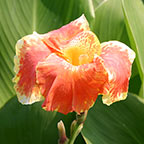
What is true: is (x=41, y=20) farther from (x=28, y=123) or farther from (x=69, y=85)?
(x=69, y=85)

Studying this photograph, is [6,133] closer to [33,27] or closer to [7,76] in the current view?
[7,76]

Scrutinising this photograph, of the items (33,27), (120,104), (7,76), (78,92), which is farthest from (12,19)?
(78,92)

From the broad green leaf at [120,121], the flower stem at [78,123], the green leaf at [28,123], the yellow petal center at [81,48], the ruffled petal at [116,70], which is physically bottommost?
the broad green leaf at [120,121]

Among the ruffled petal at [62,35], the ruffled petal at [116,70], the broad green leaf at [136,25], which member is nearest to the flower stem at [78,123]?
the ruffled petal at [116,70]

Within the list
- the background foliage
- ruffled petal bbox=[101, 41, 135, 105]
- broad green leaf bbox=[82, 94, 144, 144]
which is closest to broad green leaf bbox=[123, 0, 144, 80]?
the background foliage

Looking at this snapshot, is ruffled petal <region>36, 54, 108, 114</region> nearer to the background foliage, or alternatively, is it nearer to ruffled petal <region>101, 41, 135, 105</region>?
ruffled petal <region>101, 41, 135, 105</region>

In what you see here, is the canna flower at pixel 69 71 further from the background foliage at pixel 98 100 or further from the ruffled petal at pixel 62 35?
the background foliage at pixel 98 100

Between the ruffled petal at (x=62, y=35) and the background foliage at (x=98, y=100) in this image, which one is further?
the background foliage at (x=98, y=100)

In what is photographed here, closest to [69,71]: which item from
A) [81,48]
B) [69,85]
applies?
[69,85]

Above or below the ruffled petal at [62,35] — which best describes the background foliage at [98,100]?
below
